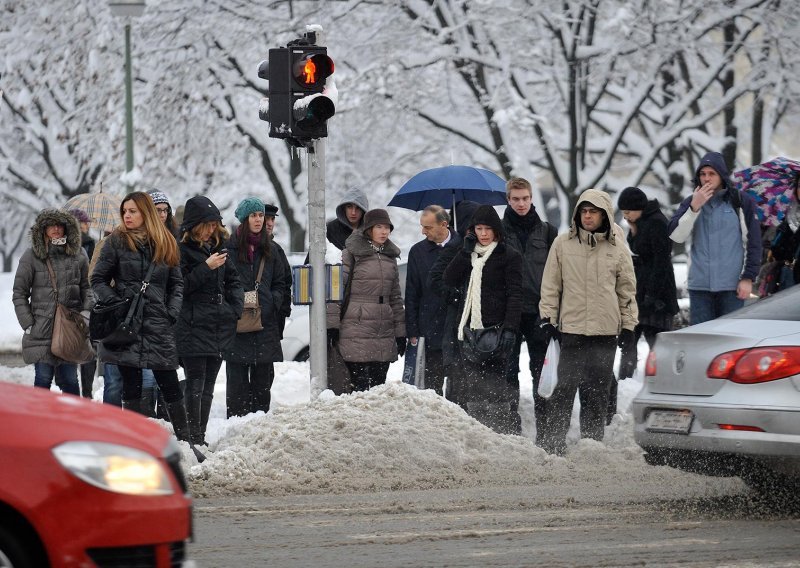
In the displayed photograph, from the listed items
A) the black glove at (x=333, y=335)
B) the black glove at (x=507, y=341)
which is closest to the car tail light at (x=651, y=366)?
the black glove at (x=507, y=341)

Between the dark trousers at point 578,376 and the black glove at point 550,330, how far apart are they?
0.43 ft

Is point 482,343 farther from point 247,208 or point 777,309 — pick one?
point 777,309

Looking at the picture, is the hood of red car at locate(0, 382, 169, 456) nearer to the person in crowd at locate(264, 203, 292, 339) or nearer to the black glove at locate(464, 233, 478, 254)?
the black glove at locate(464, 233, 478, 254)

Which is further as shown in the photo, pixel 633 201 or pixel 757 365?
pixel 633 201

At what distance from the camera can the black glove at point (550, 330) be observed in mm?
10672

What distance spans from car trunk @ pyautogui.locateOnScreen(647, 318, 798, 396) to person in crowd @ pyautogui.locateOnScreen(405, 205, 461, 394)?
4.09 meters

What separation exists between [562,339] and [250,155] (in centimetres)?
2174

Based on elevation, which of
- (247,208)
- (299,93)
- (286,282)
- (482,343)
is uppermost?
(299,93)

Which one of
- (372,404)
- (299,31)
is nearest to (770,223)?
(372,404)

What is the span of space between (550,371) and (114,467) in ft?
21.3

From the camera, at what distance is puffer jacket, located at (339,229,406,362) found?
11.8 meters

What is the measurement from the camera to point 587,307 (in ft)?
34.4

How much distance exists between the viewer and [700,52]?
23.9 meters

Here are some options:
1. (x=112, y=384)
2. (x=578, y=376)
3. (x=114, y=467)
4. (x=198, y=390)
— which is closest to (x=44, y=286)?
(x=112, y=384)
